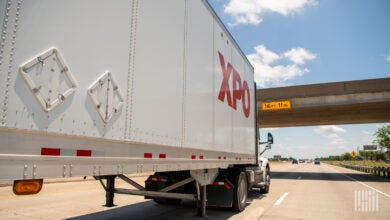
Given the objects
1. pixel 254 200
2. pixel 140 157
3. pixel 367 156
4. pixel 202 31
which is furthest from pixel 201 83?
pixel 367 156

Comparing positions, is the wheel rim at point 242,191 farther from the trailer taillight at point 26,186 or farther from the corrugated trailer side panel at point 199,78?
the trailer taillight at point 26,186

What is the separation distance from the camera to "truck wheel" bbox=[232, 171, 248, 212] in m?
8.16

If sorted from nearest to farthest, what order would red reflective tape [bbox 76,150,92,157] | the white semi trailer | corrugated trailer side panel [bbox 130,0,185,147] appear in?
the white semi trailer
red reflective tape [bbox 76,150,92,157]
corrugated trailer side panel [bbox 130,0,185,147]

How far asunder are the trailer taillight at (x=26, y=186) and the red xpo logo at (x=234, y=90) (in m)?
4.80

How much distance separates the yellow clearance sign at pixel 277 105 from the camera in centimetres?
2469

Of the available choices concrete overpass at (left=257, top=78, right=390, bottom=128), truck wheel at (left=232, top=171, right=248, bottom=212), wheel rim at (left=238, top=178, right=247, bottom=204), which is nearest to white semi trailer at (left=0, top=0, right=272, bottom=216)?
truck wheel at (left=232, top=171, right=248, bottom=212)

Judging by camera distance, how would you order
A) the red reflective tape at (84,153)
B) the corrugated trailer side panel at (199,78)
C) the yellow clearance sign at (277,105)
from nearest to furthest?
the red reflective tape at (84,153), the corrugated trailer side panel at (199,78), the yellow clearance sign at (277,105)

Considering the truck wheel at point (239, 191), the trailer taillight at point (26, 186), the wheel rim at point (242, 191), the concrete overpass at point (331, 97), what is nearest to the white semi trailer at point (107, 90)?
the trailer taillight at point (26, 186)

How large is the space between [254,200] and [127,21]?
8839mm

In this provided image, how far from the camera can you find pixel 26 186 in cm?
259

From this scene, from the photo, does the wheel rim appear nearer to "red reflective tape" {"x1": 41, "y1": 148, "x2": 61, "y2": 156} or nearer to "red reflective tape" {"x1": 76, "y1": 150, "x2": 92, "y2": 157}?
"red reflective tape" {"x1": 76, "y1": 150, "x2": 92, "y2": 157}

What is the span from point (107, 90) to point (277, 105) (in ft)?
74.6

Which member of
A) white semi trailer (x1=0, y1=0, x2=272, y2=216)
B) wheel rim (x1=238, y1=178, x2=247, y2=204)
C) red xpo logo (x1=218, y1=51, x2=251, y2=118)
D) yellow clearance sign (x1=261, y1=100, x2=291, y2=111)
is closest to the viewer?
white semi trailer (x1=0, y1=0, x2=272, y2=216)

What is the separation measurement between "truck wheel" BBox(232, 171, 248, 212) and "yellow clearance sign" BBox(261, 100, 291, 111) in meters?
16.5
